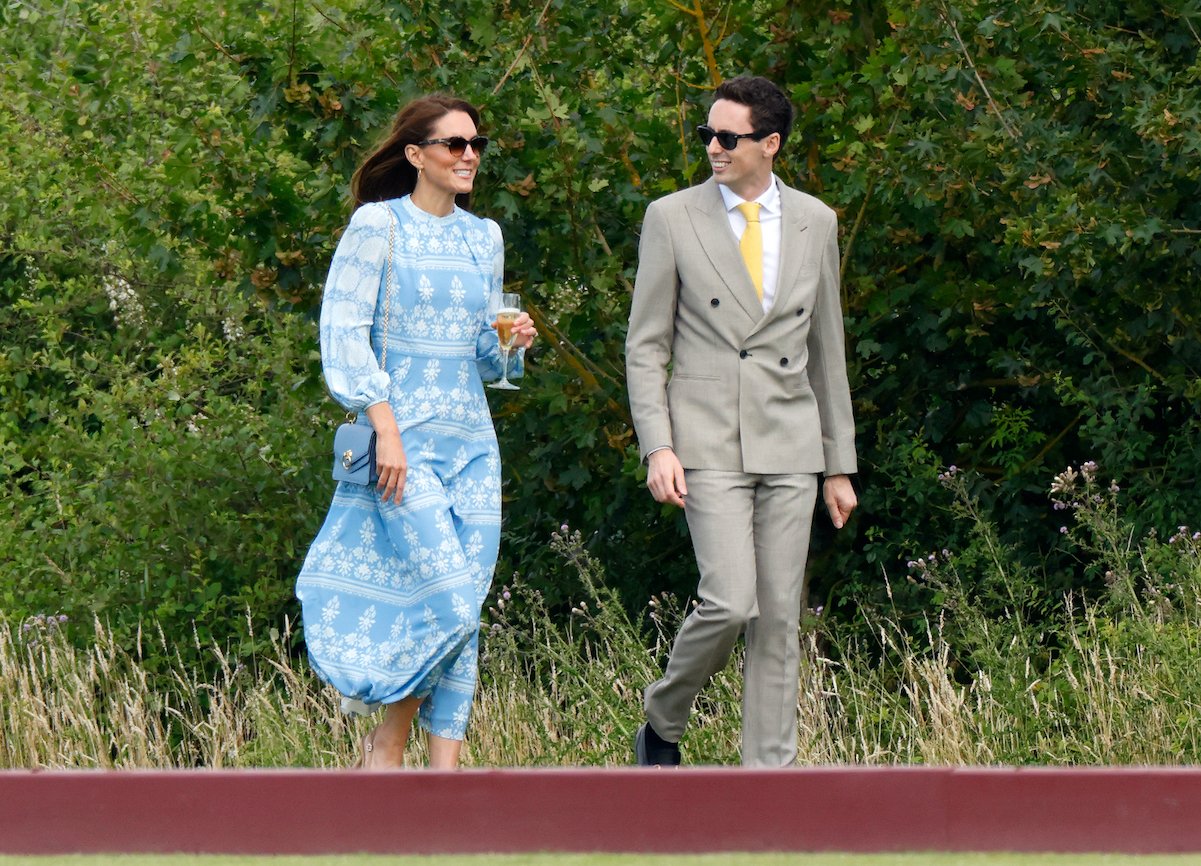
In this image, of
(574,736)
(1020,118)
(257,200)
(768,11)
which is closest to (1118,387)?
(1020,118)

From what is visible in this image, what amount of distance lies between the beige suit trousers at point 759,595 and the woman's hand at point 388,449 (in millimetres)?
782

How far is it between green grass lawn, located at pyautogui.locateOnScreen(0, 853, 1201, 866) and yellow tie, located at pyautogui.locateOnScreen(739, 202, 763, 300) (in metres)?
1.97

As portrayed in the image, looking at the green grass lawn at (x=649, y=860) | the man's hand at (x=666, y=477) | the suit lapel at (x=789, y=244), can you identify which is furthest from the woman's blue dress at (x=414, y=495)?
the green grass lawn at (x=649, y=860)

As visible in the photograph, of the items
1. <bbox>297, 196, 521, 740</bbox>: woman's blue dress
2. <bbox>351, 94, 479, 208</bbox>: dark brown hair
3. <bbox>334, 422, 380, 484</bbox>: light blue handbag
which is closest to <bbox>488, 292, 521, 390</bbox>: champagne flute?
<bbox>297, 196, 521, 740</bbox>: woman's blue dress

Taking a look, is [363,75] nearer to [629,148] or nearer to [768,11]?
[629,148]

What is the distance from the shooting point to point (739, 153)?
5453mm

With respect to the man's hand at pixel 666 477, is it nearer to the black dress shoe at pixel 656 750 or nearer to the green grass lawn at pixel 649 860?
the black dress shoe at pixel 656 750

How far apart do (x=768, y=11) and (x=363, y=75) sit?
161 centimetres

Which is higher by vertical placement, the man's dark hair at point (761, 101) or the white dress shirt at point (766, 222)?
the man's dark hair at point (761, 101)

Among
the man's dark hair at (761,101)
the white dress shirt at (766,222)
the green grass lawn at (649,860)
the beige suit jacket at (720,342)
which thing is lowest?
the green grass lawn at (649,860)

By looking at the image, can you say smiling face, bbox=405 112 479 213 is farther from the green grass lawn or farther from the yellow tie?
the green grass lawn

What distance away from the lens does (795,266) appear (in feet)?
18.0

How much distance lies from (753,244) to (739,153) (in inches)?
9.8

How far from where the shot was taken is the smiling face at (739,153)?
543 centimetres
